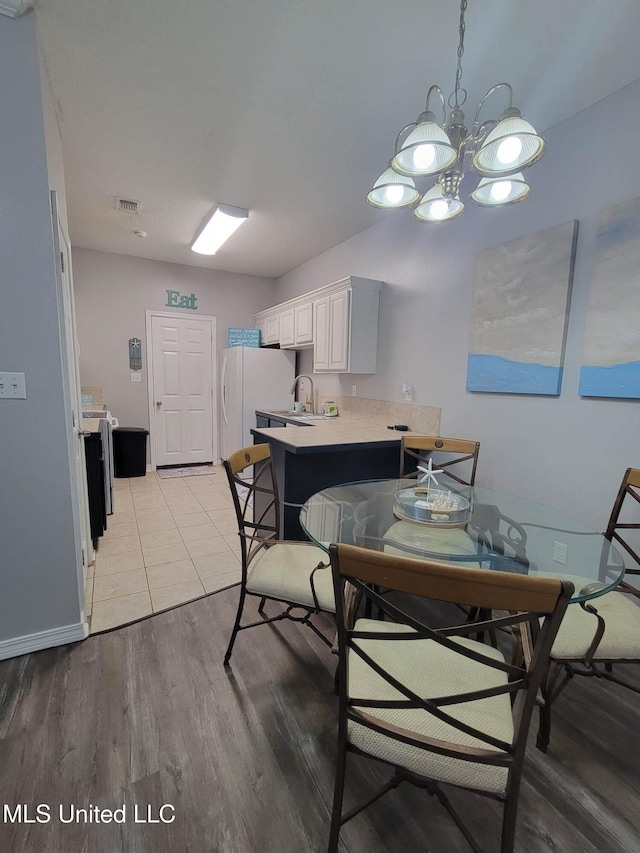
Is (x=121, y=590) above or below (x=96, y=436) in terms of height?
below

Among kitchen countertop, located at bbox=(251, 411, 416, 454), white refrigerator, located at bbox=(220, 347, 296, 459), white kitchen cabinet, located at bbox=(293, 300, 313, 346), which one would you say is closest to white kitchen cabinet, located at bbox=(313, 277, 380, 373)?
white kitchen cabinet, located at bbox=(293, 300, 313, 346)

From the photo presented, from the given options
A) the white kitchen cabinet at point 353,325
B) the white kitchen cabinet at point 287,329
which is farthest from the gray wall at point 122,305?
the white kitchen cabinet at point 353,325

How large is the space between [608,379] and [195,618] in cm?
249

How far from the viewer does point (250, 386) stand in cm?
477

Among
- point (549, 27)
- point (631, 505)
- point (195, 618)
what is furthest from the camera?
point (195, 618)

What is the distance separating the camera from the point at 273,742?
4.43 ft

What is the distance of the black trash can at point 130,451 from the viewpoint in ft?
15.1

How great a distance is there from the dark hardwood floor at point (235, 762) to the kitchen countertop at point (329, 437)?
111 cm

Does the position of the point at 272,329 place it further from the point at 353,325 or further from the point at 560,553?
the point at 560,553

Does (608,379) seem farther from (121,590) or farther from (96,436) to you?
(96,436)

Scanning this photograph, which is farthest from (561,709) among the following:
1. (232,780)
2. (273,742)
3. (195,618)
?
(195,618)

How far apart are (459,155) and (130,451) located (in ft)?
15.0

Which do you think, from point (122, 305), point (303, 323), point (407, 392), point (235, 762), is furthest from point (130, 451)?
point (235, 762)

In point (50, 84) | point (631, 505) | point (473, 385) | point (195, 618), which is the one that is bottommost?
point (195, 618)
